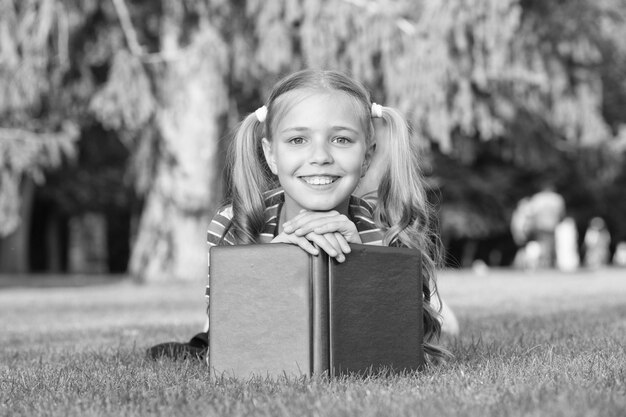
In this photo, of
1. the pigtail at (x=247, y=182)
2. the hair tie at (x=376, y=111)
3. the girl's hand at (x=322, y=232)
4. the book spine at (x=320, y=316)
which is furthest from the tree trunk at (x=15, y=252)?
the book spine at (x=320, y=316)

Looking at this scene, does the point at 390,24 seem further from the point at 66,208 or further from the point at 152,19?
the point at 66,208

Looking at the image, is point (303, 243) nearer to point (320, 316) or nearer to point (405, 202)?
point (320, 316)

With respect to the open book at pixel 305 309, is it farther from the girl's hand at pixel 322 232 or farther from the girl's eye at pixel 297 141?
the girl's eye at pixel 297 141

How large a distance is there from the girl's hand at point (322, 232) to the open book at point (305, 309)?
5 cm

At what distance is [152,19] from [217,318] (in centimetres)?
1165

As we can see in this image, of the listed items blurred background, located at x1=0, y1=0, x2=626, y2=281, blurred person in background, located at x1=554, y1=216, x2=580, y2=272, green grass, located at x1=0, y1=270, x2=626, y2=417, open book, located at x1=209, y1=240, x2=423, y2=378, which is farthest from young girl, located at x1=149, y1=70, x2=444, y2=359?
blurred person in background, located at x1=554, y1=216, x2=580, y2=272

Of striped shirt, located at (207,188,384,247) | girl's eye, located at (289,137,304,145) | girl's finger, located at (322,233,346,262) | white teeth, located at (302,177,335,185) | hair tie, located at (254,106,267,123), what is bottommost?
girl's finger, located at (322,233,346,262)

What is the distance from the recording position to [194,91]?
1369 centimetres

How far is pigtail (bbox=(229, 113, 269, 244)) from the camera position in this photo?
400 centimetres

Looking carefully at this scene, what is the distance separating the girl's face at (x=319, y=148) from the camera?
374 centimetres

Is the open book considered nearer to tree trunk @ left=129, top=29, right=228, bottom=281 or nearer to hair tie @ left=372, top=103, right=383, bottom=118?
hair tie @ left=372, top=103, right=383, bottom=118

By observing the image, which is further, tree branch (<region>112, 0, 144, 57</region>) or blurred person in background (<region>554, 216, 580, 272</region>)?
blurred person in background (<region>554, 216, 580, 272</region>)

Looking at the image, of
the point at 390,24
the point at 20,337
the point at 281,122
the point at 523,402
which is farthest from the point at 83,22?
the point at 523,402

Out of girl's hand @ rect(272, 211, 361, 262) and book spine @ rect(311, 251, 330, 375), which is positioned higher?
girl's hand @ rect(272, 211, 361, 262)
